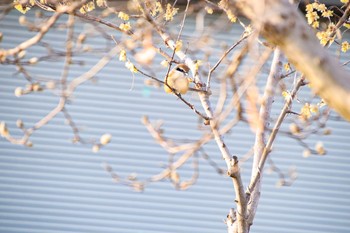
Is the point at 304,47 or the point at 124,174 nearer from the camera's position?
the point at 304,47

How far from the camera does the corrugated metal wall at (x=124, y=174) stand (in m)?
5.83

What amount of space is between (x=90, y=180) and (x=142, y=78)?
1237mm

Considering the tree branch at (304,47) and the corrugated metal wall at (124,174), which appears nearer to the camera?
the tree branch at (304,47)

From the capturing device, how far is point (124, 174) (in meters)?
5.87

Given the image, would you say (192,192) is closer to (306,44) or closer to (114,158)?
(114,158)

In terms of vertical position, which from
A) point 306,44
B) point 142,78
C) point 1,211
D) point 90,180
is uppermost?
point 142,78

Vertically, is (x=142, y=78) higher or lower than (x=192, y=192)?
higher

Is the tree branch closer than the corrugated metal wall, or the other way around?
the tree branch

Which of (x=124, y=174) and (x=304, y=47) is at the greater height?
(x=124, y=174)

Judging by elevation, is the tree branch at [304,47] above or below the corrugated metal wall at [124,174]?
below

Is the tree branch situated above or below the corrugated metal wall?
below

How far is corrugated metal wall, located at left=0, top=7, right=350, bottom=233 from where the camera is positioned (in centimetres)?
583

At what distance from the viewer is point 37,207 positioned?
5.84m

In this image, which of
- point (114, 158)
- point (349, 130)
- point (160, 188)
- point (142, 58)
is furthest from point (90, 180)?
point (142, 58)
